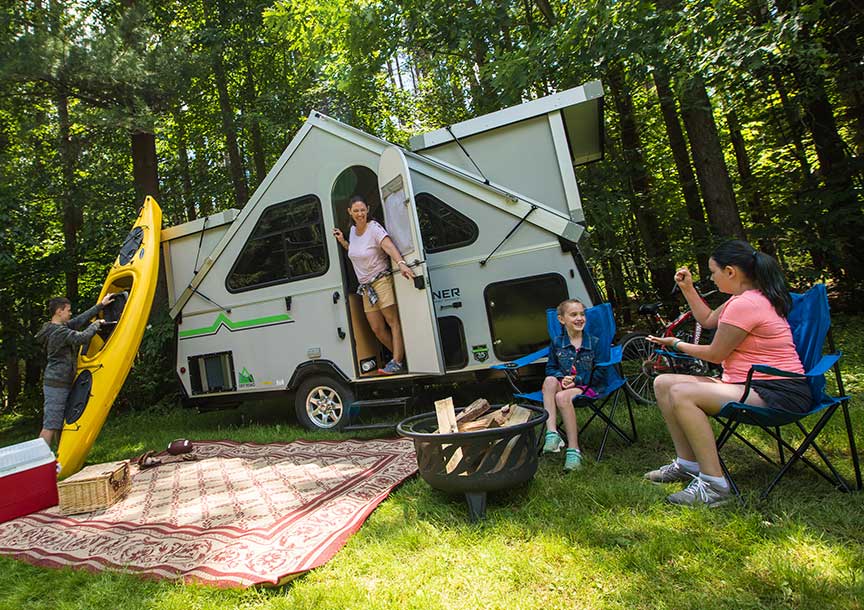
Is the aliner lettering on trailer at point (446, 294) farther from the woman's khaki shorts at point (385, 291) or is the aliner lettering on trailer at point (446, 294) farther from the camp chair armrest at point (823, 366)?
the camp chair armrest at point (823, 366)

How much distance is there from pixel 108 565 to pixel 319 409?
2.97 metres

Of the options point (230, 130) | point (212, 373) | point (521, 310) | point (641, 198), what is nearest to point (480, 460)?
point (521, 310)

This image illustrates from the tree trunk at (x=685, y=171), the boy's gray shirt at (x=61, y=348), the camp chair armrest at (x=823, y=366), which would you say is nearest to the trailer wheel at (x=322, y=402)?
the boy's gray shirt at (x=61, y=348)

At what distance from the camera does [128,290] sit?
6406 mm

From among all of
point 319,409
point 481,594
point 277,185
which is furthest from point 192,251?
point 481,594

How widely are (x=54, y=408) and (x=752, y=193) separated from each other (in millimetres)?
11862

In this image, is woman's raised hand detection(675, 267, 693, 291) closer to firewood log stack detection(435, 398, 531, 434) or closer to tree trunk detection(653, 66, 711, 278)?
firewood log stack detection(435, 398, 531, 434)

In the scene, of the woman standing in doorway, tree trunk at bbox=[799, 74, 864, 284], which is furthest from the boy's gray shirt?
tree trunk at bbox=[799, 74, 864, 284]

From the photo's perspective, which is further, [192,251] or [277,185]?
[192,251]

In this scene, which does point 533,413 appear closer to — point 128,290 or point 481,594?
point 481,594

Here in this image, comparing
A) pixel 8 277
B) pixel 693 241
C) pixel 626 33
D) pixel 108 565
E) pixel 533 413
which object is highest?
pixel 626 33

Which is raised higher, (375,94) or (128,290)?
(375,94)

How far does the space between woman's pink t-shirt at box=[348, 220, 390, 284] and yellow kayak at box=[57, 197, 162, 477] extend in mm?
2467

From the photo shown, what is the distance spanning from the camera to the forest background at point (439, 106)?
692 cm
